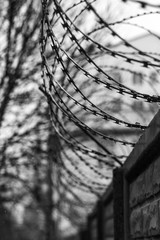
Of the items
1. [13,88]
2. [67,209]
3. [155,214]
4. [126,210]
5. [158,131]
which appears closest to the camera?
[158,131]

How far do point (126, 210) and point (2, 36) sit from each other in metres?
5.72

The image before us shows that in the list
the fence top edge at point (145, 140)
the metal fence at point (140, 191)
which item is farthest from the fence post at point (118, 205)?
the fence top edge at point (145, 140)

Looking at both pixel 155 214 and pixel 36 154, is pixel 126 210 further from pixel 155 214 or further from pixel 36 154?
pixel 36 154

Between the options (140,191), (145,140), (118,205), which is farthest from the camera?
(118,205)

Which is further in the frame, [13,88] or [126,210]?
[13,88]

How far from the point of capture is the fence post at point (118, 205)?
4.16 metres

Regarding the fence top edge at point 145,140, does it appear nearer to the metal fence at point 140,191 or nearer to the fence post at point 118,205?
the metal fence at point 140,191

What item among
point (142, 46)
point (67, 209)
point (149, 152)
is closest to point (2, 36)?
point (149, 152)

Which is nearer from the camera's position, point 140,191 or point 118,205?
point 140,191

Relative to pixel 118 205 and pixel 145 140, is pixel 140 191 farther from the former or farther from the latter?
pixel 118 205

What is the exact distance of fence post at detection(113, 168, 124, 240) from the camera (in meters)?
4.16

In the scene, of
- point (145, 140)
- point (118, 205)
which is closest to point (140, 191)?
point (145, 140)

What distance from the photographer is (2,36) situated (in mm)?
9266

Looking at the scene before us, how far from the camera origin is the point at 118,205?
4.22 metres
